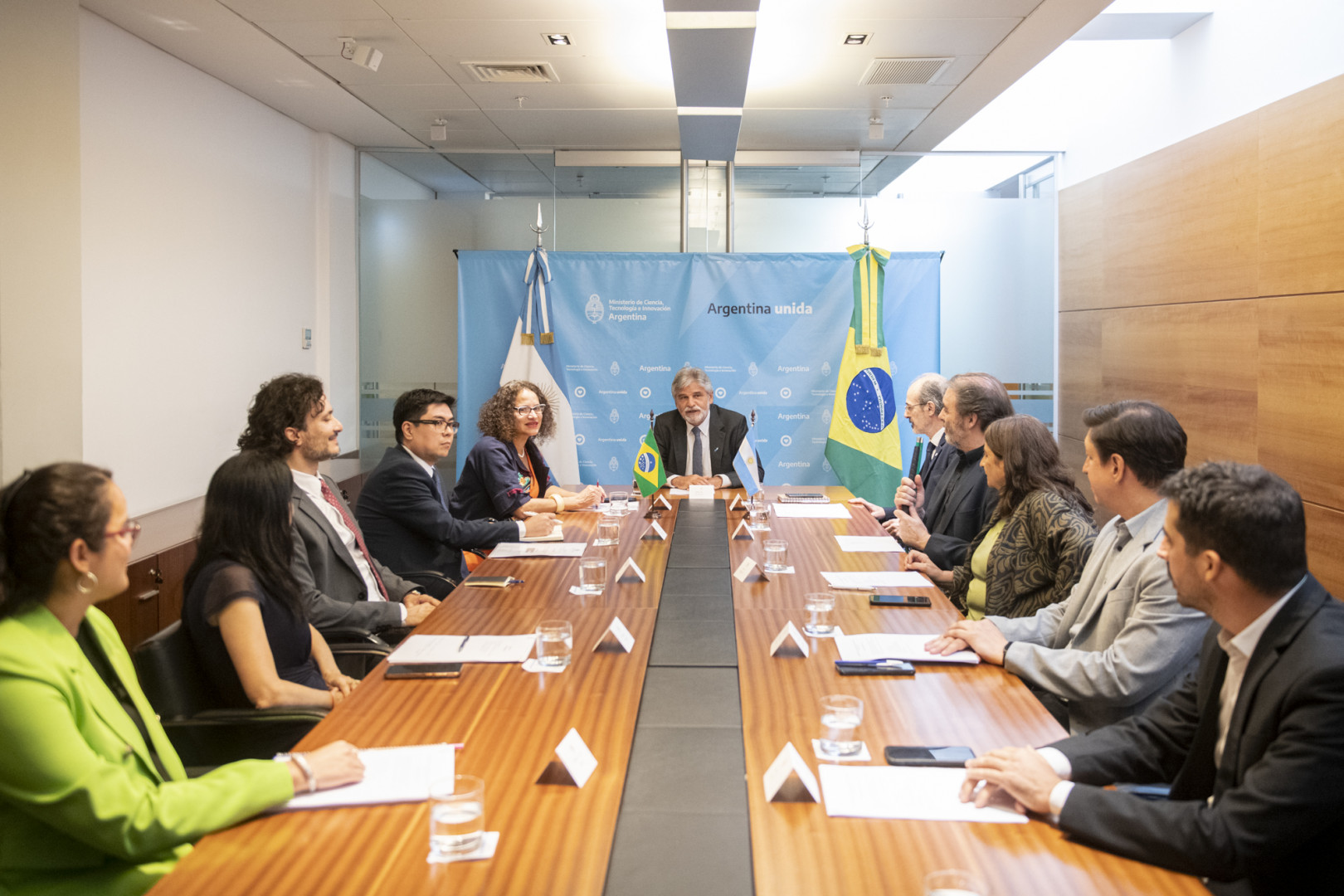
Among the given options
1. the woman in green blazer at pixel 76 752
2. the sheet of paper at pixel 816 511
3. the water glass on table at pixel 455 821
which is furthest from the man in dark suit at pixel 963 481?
the woman in green blazer at pixel 76 752

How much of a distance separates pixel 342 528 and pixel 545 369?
3.91 meters

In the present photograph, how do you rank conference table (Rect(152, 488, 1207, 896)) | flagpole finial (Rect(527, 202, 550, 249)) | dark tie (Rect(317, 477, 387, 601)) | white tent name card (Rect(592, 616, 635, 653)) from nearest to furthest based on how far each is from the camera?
conference table (Rect(152, 488, 1207, 896)) < white tent name card (Rect(592, 616, 635, 653)) < dark tie (Rect(317, 477, 387, 601)) < flagpole finial (Rect(527, 202, 550, 249))

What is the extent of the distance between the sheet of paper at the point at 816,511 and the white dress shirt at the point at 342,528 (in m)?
2.10

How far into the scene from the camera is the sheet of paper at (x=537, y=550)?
3848mm

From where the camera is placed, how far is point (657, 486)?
17.1 ft

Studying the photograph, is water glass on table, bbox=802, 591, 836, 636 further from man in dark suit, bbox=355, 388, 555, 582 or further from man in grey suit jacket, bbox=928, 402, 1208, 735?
man in dark suit, bbox=355, 388, 555, 582

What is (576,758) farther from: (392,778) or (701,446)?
(701,446)

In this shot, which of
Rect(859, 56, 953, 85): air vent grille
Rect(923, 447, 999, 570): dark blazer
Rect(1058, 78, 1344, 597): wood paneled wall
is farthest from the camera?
Rect(859, 56, 953, 85): air vent grille

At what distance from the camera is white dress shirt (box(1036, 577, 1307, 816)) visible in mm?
1627

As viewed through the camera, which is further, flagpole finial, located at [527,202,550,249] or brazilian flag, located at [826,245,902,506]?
flagpole finial, located at [527,202,550,249]

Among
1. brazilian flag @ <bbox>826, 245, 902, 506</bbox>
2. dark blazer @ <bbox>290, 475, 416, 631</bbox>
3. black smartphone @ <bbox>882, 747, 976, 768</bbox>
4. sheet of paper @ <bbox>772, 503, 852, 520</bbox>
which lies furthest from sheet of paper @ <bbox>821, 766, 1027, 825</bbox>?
brazilian flag @ <bbox>826, 245, 902, 506</bbox>

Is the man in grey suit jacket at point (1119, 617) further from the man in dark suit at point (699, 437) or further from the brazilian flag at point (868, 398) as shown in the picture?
the brazilian flag at point (868, 398)

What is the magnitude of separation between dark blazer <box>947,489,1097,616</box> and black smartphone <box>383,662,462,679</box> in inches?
71.0

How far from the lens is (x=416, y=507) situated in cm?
408
